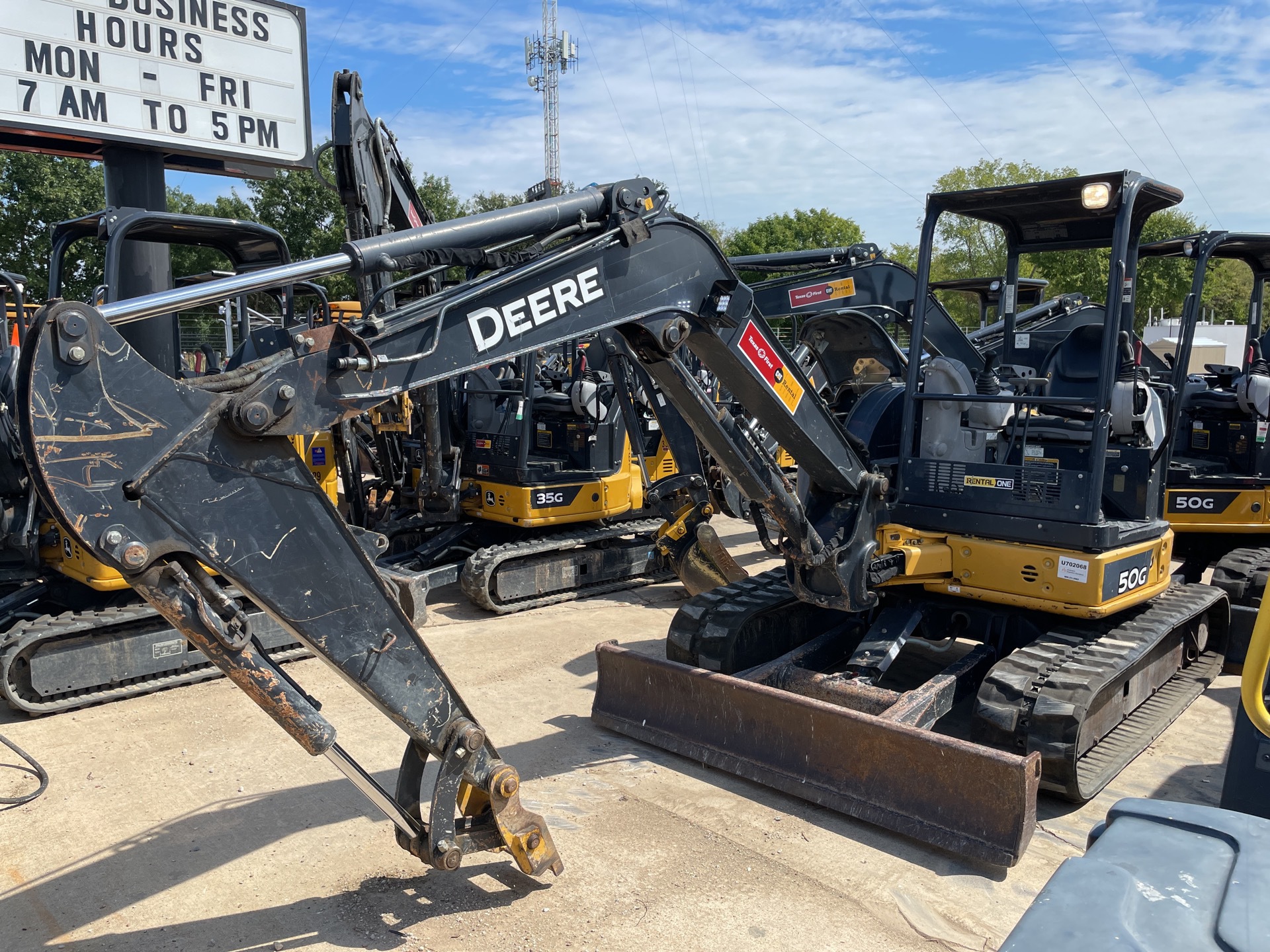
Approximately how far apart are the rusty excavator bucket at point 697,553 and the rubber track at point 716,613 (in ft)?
6.74

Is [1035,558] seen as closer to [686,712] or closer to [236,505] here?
[686,712]

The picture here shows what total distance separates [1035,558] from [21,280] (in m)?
6.33

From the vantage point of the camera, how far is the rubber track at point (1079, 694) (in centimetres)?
485

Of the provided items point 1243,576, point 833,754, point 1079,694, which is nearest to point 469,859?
point 833,754

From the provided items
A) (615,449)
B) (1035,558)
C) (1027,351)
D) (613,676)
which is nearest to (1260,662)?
(1035,558)

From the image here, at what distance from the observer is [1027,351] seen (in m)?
10.4

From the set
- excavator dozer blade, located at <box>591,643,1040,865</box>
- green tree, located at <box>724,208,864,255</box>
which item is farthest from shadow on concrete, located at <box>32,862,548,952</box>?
green tree, located at <box>724,208,864,255</box>

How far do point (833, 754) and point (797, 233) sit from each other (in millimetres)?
43970

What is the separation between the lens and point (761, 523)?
5492 millimetres

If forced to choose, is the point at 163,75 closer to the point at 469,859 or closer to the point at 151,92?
the point at 151,92

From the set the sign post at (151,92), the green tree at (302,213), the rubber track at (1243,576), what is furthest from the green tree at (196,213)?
the rubber track at (1243,576)

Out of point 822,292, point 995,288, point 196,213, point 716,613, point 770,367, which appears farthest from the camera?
point 196,213

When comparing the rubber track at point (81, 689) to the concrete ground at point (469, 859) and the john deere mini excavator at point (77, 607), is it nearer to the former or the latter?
the john deere mini excavator at point (77, 607)

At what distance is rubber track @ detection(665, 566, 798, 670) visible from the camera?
20.2ft
